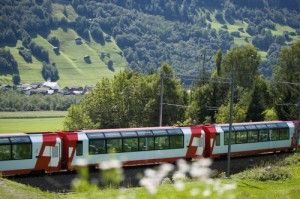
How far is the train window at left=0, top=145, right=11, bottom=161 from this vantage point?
26.7 metres

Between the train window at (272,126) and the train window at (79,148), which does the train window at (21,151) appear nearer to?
the train window at (79,148)

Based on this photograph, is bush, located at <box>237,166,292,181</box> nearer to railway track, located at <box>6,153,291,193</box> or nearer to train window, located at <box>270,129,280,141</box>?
railway track, located at <box>6,153,291,193</box>

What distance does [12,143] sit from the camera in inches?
1068


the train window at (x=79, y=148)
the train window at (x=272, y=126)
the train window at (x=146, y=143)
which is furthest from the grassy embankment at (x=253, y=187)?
the train window at (x=272, y=126)

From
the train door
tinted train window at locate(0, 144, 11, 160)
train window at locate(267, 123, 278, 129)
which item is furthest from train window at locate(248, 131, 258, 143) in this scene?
tinted train window at locate(0, 144, 11, 160)

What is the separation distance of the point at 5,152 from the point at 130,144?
8214 mm

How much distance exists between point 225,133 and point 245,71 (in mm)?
45873

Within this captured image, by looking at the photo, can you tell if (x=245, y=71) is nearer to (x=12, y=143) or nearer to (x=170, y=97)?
(x=170, y=97)

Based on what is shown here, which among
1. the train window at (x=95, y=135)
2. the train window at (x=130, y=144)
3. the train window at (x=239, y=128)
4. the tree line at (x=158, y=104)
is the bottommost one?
the tree line at (x=158, y=104)

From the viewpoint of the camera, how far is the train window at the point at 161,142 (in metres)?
33.8

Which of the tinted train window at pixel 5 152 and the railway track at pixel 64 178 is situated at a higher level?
the tinted train window at pixel 5 152

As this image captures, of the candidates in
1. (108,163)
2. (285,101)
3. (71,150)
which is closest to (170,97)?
(285,101)

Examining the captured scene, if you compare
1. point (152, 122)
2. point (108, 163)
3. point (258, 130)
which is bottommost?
point (152, 122)

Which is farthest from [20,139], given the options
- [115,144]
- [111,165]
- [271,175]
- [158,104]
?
[158,104]
